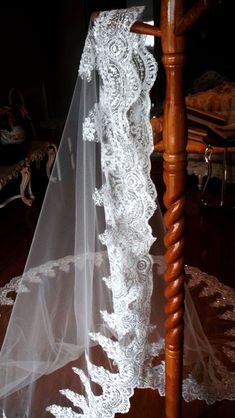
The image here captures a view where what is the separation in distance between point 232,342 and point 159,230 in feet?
Result: 2.13

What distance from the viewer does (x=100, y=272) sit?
1.41 metres

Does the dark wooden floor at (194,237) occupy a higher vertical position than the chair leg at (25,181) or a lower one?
lower

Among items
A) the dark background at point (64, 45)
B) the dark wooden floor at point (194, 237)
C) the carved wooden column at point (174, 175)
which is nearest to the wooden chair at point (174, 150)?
the carved wooden column at point (174, 175)

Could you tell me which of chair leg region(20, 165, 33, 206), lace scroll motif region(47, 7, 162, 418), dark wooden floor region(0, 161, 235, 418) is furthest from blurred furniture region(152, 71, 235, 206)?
lace scroll motif region(47, 7, 162, 418)

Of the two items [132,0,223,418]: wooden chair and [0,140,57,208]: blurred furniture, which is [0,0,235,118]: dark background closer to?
[0,140,57,208]: blurred furniture

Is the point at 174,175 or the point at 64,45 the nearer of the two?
the point at 174,175

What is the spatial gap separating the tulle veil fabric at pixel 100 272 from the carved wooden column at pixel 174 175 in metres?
0.10

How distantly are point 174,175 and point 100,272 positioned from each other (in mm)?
599

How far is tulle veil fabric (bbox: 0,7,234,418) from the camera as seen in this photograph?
3.41 feet

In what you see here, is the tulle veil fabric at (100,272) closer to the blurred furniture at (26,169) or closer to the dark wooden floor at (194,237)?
the dark wooden floor at (194,237)

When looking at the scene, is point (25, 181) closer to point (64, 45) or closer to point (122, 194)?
point (122, 194)

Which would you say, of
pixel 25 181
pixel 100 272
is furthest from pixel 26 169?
pixel 100 272

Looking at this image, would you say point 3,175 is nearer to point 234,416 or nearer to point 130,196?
point 130,196

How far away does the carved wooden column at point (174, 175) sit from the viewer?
84 cm
